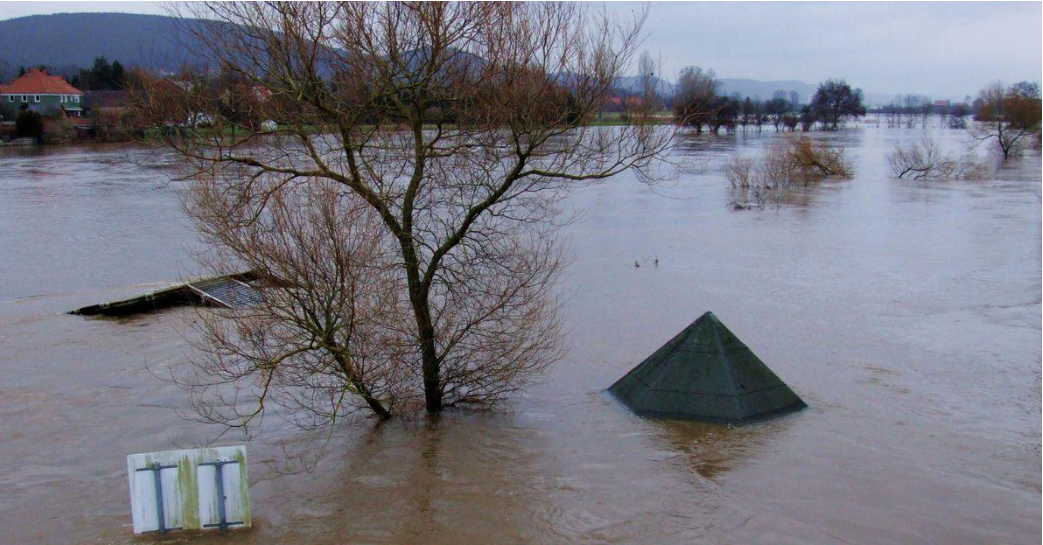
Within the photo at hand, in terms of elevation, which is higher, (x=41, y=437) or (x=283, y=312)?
(x=283, y=312)

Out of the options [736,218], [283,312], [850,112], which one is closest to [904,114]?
[850,112]

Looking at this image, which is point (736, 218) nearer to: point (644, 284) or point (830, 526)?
point (644, 284)

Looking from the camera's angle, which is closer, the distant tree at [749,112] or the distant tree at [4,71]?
the distant tree at [749,112]

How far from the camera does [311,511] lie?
8867mm

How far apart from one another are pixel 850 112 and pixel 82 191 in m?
90.2

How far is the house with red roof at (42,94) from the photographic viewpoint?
72.6m

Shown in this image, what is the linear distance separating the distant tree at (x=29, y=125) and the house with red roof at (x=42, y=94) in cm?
706

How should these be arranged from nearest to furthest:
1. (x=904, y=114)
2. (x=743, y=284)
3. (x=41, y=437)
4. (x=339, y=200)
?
(x=339, y=200) → (x=41, y=437) → (x=743, y=284) → (x=904, y=114)

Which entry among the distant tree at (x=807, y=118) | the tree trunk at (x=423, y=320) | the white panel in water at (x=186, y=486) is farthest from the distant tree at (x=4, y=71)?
the white panel in water at (x=186, y=486)

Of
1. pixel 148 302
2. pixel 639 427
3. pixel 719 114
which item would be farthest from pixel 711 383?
pixel 719 114

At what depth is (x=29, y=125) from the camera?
6156cm

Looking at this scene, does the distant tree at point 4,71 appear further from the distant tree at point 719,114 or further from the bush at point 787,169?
the bush at point 787,169

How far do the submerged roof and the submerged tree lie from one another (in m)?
73.3

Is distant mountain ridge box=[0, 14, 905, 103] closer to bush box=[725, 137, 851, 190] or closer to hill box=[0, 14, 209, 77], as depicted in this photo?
hill box=[0, 14, 209, 77]
